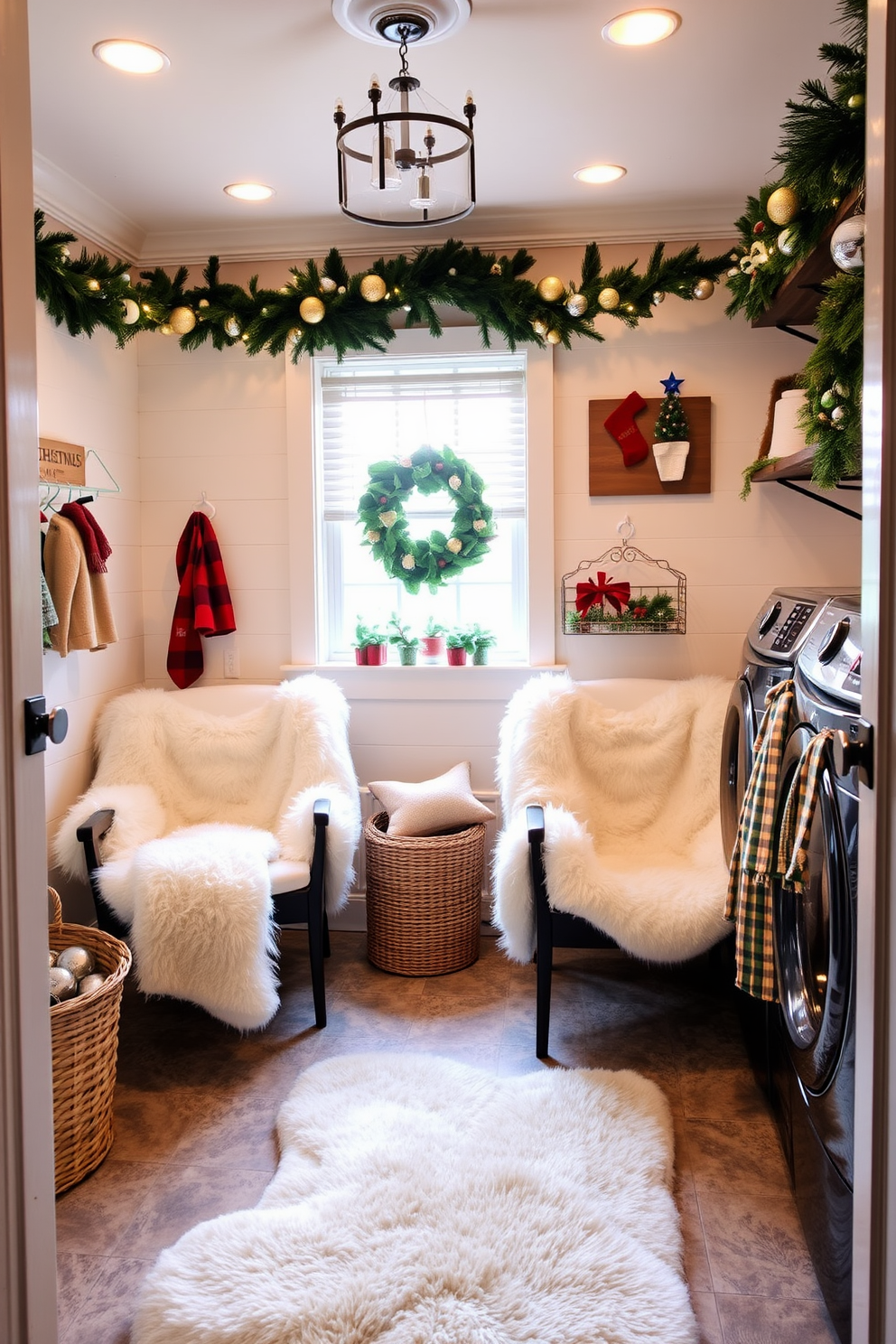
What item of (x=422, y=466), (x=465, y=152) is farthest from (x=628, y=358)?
(x=465, y=152)

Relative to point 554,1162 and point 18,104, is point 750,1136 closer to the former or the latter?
point 554,1162

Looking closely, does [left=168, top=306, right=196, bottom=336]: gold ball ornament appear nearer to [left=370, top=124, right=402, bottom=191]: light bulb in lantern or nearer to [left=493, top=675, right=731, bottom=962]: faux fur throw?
[left=370, top=124, right=402, bottom=191]: light bulb in lantern

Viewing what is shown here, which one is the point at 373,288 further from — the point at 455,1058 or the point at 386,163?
the point at 455,1058

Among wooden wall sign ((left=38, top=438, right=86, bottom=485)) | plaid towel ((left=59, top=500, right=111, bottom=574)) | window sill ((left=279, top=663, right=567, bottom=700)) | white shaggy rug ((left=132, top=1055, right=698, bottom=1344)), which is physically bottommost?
white shaggy rug ((left=132, top=1055, right=698, bottom=1344))

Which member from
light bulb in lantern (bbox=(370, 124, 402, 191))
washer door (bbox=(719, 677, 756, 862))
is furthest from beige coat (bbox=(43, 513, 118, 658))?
washer door (bbox=(719, 677, 756, 862))

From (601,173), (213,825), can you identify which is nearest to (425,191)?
(601,173)

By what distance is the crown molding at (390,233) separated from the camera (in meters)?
3.56

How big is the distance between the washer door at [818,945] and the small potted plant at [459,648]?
5.90 feet

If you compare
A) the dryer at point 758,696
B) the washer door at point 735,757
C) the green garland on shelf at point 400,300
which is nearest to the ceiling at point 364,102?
the green garland on shelf at point 400,300

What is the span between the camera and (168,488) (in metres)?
3.93

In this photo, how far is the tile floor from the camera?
2.00m

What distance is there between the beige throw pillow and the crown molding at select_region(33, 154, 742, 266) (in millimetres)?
1915

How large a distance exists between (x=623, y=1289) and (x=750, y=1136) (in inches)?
29.3

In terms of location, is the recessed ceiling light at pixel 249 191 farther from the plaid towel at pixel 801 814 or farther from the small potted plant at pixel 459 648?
the plaid towel at pixel 801 814
